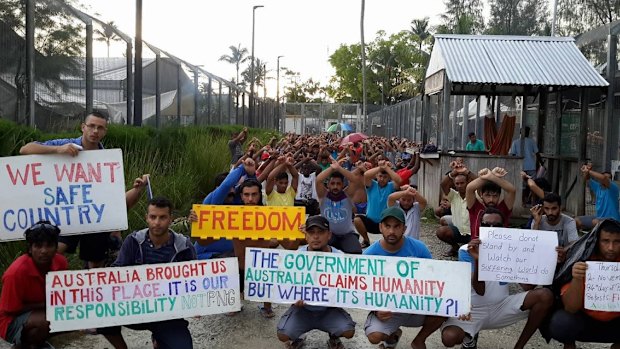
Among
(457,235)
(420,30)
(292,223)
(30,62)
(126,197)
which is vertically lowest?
(457,235)

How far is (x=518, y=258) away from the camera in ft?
14.9

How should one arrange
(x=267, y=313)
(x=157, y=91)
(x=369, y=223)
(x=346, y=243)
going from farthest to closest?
(x=157, y=91)
(x=369, y=223)
(x=346, y=243)
(x=267, y=313)

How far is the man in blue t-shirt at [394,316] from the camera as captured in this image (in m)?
4.55

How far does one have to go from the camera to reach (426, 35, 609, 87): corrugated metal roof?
33.9 ft

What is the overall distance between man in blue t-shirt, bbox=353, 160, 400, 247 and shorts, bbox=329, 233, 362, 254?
0.83 m

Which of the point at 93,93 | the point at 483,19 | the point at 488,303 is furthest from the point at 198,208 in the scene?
the point at 483,19

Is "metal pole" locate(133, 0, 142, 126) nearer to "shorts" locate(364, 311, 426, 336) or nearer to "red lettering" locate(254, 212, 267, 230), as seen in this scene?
"red lettering" locate(254, 212, 267, 230)

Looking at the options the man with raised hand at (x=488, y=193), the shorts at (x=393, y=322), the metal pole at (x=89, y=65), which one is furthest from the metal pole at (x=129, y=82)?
the shorts at (x=393, y=322)

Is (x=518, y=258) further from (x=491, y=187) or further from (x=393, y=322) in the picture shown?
(x=491, y=187)

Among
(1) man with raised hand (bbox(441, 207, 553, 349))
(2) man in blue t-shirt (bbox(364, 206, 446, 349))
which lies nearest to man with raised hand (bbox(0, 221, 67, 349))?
(2) man in blue t-shirt (bbox(364, 206, 446, 349))

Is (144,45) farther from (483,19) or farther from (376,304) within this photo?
(483,19)

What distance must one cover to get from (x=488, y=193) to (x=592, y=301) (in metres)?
1.67

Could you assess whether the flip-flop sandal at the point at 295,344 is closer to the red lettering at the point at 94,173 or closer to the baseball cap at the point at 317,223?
the baseball cap at the point at 317,223

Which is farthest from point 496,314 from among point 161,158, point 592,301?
point 161,158
